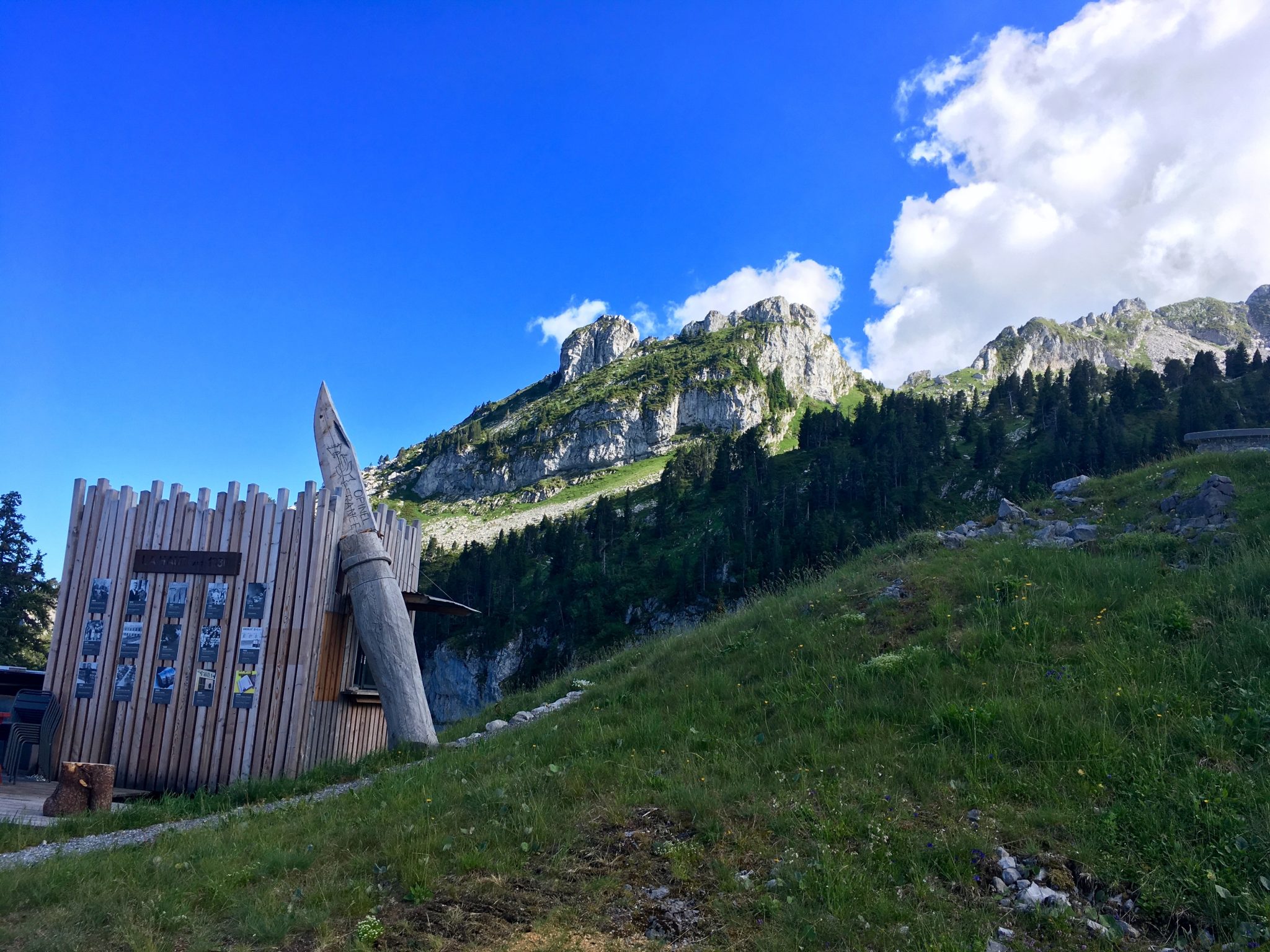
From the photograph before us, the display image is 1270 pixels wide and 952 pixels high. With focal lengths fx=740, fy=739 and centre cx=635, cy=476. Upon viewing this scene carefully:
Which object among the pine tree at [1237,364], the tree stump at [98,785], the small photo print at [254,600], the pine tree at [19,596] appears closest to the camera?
the tree stump at [98,785]

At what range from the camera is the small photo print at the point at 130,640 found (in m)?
12.2

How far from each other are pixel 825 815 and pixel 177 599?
11.1m

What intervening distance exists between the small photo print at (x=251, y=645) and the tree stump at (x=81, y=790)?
2401 mm

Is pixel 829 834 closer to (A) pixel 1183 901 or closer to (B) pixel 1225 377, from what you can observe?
(A) pixel 1183 901

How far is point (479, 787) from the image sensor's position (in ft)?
23.6

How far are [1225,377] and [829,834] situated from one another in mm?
86111

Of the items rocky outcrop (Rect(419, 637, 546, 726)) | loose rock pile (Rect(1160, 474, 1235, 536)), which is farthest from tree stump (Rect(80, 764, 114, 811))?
rocky outcrop (Rect(419, 637, 546, 726))

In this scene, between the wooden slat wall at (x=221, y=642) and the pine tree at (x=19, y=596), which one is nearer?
the wooden slat wall at (x=221, y=642)

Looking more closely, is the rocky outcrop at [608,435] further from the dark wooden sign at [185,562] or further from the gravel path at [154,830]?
the gravel path at [154,830]

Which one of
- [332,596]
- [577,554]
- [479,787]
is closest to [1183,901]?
[479,787]

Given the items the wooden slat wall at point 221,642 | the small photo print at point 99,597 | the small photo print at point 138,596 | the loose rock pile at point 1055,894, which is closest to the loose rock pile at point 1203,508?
the loose rock pile at point 1055,894

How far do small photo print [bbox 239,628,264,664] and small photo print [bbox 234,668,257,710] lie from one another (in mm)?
174

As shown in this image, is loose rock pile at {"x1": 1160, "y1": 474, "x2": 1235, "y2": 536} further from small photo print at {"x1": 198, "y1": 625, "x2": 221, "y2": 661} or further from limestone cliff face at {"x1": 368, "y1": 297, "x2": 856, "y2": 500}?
limestone cliff face at {"x1": 368, "y1": 297, "x2": 856, "y2": 500}

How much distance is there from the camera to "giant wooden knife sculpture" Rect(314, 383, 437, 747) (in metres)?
11.8
